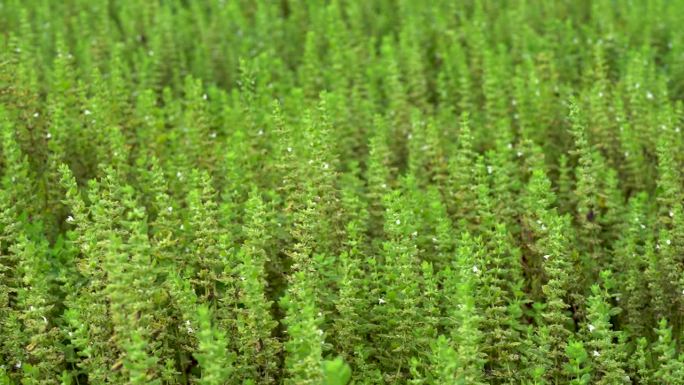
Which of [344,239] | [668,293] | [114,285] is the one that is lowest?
[668,293]

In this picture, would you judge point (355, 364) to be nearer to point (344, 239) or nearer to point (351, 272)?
point (351, 272)

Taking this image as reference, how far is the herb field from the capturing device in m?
4.74

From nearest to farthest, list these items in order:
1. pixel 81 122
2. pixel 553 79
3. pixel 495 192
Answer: pixel 495 192 → pixel 81 122 → pixel 553 79

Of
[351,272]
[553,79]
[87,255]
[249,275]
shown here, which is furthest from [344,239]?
[553,79]

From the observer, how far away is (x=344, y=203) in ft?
18.8

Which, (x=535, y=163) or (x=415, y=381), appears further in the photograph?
(x=535, y=163)

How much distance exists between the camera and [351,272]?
4988 millimetres

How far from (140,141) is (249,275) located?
244 cm

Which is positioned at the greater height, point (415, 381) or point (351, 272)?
point (351, 272)

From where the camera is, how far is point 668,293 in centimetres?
539

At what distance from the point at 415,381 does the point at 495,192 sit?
1.79 metres

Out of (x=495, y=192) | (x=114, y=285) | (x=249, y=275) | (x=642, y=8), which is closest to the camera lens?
(x=114, y=285)

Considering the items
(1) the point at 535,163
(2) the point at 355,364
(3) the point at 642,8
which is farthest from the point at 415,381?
(3) the point at 642,8

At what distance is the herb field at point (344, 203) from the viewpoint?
4.74 meters
